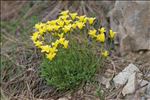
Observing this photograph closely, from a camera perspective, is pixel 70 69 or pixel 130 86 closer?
pixel 130 86

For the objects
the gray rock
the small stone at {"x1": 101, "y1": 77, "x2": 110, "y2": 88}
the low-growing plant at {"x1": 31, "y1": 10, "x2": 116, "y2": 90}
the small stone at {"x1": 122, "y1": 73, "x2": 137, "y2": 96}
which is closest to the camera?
the small stone at {"x1": 122, "y1": 73, "x2": 137, "y2": 96}

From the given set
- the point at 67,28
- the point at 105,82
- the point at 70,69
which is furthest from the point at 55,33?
the point at 105,82

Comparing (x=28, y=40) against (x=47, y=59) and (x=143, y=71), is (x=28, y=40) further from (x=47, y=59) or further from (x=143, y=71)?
(x=143, y=71)

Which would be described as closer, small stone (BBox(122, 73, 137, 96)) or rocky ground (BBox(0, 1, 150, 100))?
small stone (BBox(122, 73, 137, 96))

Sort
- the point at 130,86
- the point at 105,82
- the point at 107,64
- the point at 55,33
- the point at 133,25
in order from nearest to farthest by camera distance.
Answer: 1. the point at 130,86
2. the point at 55,33
3. the point at 105,82
4. the point at 107,64
5. the point at 133,25

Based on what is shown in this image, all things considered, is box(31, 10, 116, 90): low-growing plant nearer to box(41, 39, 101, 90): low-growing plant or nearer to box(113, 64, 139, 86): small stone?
box(41, 39, 101, 90): low-growing plant

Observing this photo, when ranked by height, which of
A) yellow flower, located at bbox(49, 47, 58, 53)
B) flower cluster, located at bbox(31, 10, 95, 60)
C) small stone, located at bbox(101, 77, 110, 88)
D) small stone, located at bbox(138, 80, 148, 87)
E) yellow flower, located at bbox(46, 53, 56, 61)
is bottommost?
small stone, located at bbox(101, 77, 110, 88)

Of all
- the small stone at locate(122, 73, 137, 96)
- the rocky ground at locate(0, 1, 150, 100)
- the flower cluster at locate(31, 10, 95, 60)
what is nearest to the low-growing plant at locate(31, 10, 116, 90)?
the flower cluster at locate(31, 10, 95, 60)

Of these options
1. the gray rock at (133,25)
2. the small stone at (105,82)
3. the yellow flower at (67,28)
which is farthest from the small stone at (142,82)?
the yellow flower at (67,28)

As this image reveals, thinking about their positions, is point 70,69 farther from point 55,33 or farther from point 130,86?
→ point 130,86
